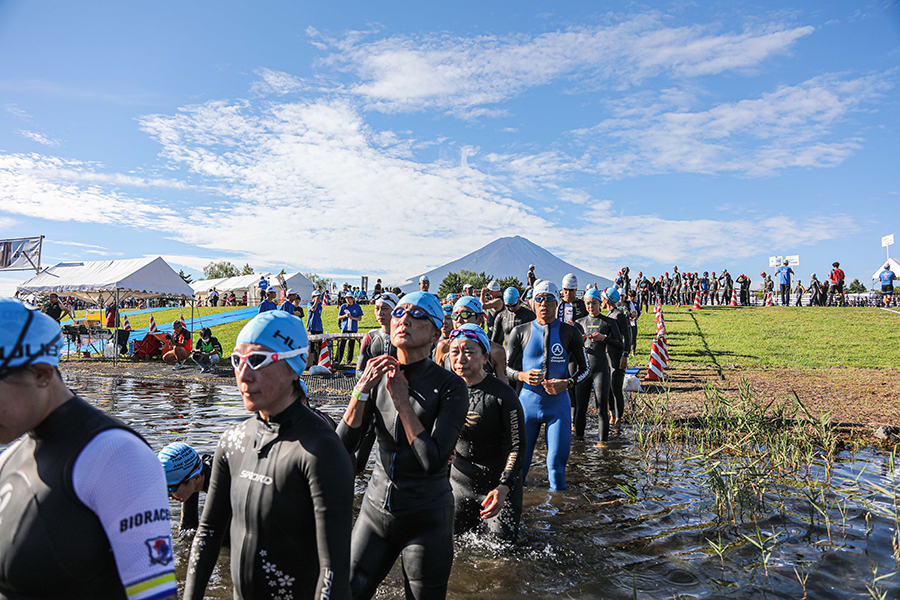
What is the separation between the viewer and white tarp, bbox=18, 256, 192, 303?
20297 millimetres

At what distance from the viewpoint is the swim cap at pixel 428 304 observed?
3105mm

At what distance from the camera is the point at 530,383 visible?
600cm

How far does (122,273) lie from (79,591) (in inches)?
882

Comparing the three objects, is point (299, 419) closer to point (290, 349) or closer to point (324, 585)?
point (290, 349)

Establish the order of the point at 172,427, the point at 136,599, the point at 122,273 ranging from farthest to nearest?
the point at 122,273 < the point at 172,427 < the point at 136,599

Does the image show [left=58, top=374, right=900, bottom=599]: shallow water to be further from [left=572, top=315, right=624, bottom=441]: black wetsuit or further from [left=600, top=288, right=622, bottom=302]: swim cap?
[left=600, top=288, right=622, bottom=302]: swim cap

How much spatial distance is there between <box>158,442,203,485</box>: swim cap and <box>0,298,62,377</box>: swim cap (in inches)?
96.1

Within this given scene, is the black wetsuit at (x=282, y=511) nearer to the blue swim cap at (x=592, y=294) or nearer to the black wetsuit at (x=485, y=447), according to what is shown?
the black wetsuit at (x=485, y=447)

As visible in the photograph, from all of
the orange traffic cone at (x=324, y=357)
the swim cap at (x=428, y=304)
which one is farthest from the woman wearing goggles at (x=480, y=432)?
the orange traffic cone at (x=324, y=357)

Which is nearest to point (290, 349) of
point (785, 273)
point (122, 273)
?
point (122, 273)

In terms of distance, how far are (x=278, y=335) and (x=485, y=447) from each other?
275cm

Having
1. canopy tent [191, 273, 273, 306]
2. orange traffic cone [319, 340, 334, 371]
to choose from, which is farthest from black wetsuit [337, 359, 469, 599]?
canopy tent [191, 273, 273, 306]

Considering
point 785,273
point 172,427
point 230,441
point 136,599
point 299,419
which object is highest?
point 785,273

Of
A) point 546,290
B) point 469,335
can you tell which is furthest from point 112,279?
point 469,335
